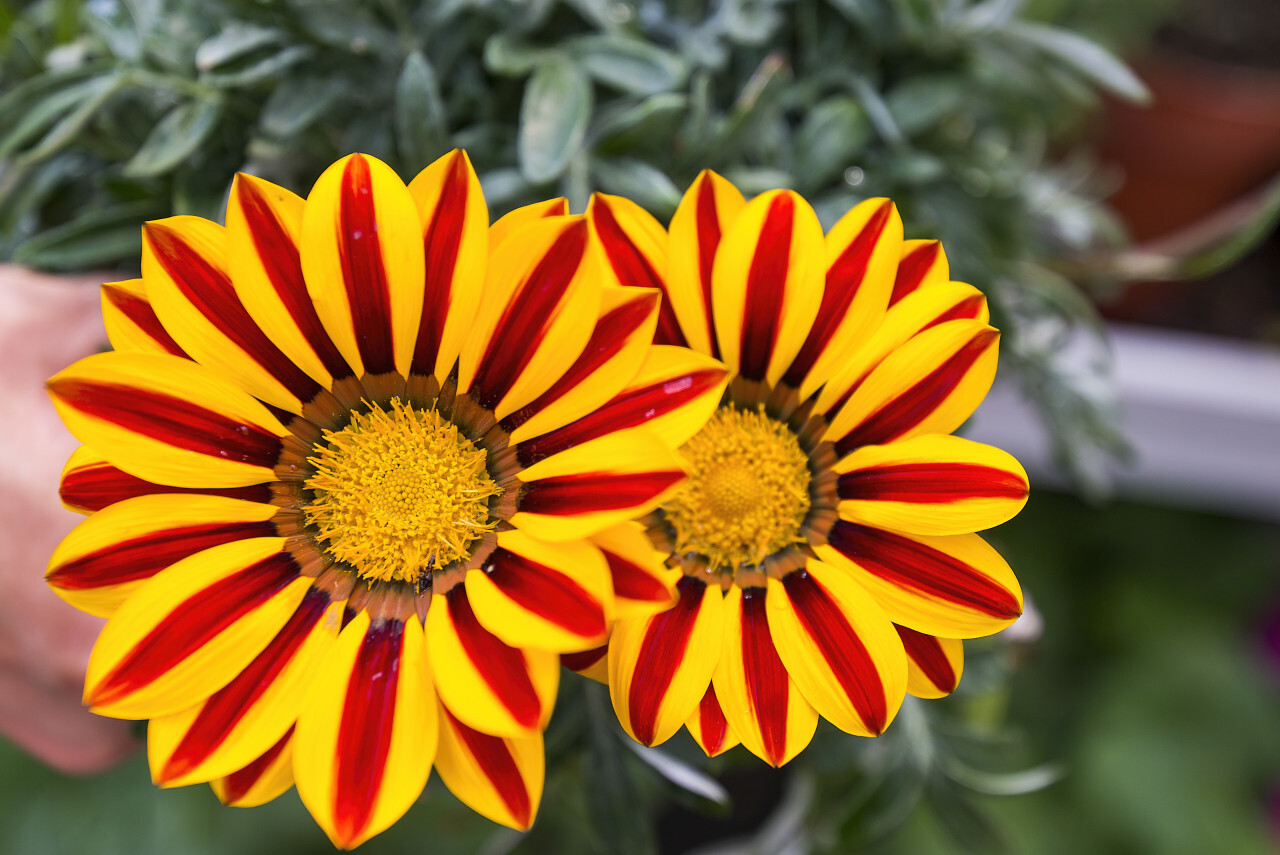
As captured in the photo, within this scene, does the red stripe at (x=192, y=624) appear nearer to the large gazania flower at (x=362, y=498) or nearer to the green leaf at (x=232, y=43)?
the large gazania flower at (x=362, y=498)

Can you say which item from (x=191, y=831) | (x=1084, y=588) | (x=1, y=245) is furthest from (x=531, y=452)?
(x=1084, y=588)

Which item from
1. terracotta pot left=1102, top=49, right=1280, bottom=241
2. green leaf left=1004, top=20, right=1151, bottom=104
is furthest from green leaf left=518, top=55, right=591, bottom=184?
terracotta pot left=1102, top=49, right=1280, bottom=241

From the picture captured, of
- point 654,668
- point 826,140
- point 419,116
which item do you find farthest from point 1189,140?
point 654,668

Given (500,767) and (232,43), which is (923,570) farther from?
(232,43)

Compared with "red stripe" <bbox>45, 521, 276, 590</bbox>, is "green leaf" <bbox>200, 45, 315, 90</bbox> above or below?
above

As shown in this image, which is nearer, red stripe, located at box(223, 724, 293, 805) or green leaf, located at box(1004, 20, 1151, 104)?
red stripe, located at box(223, 724, 293, 805)

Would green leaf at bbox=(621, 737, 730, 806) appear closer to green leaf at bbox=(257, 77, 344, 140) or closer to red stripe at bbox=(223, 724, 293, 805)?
red stripe at bbox=(223, 724, 293, 805)

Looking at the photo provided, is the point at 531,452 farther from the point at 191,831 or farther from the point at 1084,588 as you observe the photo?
the point at 1084,588
